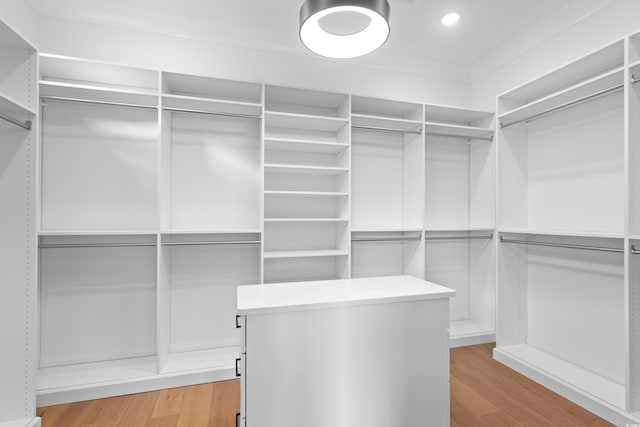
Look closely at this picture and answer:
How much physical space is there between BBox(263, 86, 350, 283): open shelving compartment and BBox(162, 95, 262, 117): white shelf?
0.71 ft

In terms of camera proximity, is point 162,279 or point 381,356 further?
point 162,279

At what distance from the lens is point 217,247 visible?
9.28ft

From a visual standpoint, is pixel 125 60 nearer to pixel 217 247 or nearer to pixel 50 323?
pixel 217 247

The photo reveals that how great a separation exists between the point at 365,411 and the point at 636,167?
7.15ft

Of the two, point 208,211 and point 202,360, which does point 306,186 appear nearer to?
point 208,211

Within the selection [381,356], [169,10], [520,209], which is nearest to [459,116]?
[520,209]

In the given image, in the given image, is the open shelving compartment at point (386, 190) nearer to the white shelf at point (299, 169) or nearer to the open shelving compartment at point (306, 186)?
the open shelving compartment at point (306, 186)

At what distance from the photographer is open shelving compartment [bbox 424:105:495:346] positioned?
328cm

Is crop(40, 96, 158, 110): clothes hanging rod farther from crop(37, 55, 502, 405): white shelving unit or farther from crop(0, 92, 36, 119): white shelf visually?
crop(0, 92, 36, 119): white shelf

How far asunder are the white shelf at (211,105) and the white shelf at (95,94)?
Result: 0.39ft

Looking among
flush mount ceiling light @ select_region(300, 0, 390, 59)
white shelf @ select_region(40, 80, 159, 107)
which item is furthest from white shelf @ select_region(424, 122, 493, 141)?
white shelf @ select_region(40, 80, 159, 107)

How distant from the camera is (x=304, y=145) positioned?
9.09ft

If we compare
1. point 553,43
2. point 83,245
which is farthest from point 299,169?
point 553,43

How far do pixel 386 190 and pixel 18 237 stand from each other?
298cm
